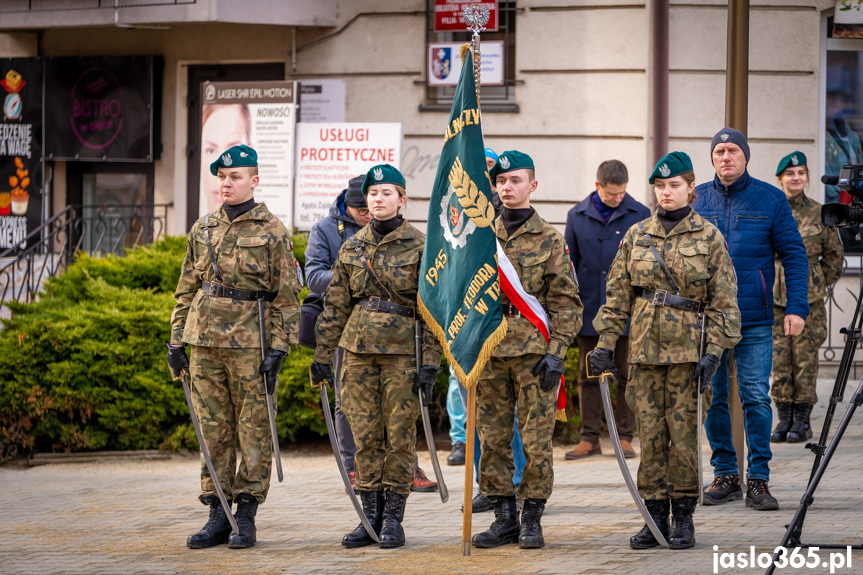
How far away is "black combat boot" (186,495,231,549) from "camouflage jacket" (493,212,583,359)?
5.99ft

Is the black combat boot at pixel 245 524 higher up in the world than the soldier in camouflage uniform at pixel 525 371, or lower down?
lower down

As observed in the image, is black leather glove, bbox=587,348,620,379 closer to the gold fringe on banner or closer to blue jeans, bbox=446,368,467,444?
the gold fringe on banner

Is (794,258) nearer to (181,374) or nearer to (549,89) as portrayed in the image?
(181,374)

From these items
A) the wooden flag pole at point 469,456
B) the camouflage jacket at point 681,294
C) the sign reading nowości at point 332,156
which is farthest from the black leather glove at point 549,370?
the sign reading nowości at point 332,156

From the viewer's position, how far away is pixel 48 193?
49.1 feet

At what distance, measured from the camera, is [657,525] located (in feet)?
19.9

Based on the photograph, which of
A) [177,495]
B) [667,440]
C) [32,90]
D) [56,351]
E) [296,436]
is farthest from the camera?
[32,90]

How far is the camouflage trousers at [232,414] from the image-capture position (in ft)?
20.8

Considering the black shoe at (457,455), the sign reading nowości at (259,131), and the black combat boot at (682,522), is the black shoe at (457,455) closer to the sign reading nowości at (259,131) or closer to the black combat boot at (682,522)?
the black combat boot at (682,522)

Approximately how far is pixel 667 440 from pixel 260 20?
849 centimetres

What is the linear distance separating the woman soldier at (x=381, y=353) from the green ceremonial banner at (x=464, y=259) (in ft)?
0.66

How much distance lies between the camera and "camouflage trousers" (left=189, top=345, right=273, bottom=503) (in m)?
6.34

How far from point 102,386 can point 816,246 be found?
237 inches

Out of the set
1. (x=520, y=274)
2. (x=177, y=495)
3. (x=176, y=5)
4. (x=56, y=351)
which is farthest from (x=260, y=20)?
(x=520, y=274)
